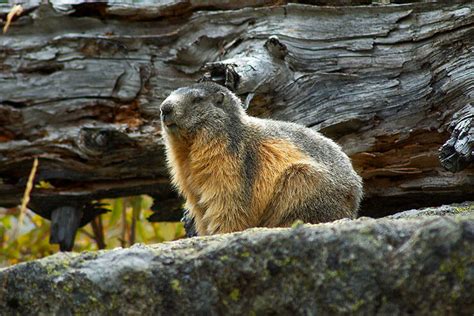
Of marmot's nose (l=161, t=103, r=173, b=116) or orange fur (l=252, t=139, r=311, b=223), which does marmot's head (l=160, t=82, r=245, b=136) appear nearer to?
marmot's nose (l=161, t=103, r=173, b=116)

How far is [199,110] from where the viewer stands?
7.16 meters

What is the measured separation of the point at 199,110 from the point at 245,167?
0.69 metres

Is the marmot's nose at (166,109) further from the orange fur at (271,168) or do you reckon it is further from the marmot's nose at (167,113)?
the orange fur at (271,168)

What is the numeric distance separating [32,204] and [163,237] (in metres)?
2.05

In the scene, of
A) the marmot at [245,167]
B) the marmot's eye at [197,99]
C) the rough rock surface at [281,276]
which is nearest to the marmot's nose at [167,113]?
the marmot at [245,167]

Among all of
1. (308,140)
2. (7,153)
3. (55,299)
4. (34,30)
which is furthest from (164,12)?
(55,299)

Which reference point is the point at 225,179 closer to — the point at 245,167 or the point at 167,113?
the point at 245,167

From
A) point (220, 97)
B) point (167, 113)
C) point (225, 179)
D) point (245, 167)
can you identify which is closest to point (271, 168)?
point (245, 167)

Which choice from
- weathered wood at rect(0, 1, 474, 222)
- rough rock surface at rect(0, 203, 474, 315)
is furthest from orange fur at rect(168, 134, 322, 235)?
rough rock surface at rect(0, 203, 474, 315)

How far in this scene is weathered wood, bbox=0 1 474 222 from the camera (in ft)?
26.7

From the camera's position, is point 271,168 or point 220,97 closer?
point 271,168

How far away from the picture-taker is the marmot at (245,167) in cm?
678

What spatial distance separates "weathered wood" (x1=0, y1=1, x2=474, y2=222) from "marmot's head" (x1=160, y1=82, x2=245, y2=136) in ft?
2.29

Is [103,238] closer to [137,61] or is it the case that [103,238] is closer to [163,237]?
[163,237]
